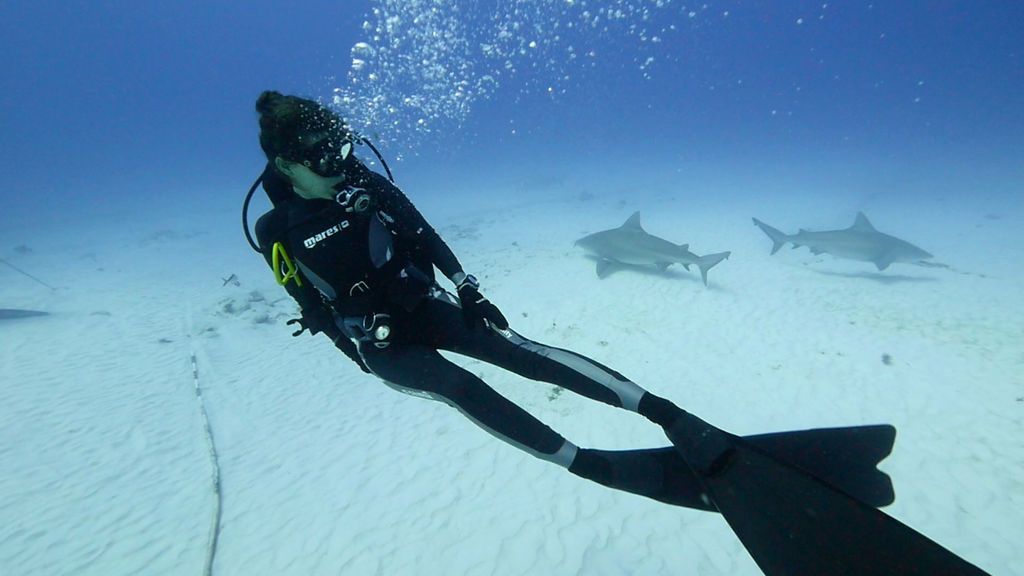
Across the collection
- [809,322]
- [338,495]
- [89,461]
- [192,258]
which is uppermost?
[192,258]

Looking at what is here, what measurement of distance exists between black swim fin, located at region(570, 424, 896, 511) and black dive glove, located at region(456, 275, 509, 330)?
143cm

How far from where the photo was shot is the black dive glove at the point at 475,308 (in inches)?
150

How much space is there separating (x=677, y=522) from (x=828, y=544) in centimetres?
319

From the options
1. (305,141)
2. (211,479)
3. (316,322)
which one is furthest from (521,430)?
(211,479)

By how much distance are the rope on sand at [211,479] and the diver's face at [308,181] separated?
4715mm

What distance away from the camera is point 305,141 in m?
3.39

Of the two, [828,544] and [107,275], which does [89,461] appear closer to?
[828,544]

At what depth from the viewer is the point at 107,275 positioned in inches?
767

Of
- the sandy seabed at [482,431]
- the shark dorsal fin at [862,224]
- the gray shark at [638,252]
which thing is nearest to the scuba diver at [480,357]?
the sandy seabed at [482,431]

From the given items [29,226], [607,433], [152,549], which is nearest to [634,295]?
[607,433]

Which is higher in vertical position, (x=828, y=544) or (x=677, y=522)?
(x=828, y=544)

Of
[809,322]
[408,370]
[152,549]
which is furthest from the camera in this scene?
[809,322]

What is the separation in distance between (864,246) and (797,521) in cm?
1487

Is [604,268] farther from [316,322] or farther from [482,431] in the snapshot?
[316,322]
